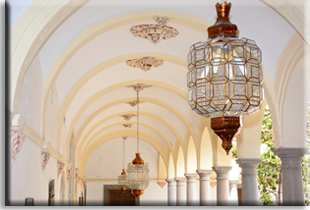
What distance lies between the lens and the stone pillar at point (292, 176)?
6500mm

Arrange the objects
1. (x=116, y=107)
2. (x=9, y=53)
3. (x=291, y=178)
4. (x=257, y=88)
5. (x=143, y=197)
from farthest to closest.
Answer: (x=143, y=197) → (x=116, y=107) → (x=291, y=178) → (x=9, y=53) → (x=257, y=88)

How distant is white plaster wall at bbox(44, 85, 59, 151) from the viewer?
7477mm

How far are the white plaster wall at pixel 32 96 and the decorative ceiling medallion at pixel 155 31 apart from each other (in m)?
1.92

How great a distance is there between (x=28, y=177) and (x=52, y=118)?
2.61m

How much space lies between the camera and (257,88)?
138 inches

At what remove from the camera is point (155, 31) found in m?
7.52

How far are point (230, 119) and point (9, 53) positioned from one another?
2.64 m

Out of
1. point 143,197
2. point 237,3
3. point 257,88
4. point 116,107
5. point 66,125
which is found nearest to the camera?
point 257,88

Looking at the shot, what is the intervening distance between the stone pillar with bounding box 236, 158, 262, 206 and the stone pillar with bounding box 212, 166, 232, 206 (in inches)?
57.2

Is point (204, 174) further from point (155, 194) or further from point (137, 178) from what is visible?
point (155, 194)

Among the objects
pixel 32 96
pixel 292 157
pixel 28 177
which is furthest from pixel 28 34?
pixel 292 157

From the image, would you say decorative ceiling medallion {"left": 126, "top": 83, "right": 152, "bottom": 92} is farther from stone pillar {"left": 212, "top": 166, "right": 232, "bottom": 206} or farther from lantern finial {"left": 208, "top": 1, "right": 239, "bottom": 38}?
lantern finial {"left": 208, "top": 1, "right": 239, "bottom": 38}

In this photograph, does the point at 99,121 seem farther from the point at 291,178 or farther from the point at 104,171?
the point at 291,178

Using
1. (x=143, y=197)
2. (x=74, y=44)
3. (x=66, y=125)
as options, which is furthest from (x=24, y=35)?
(x=143, y=197)
